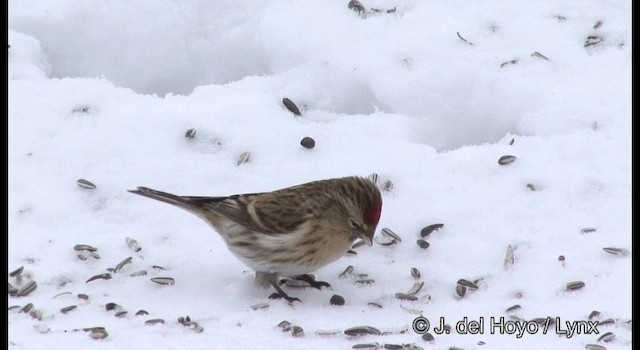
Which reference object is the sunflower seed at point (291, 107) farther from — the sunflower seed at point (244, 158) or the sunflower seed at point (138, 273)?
the sunflower seed at point (138, 273)

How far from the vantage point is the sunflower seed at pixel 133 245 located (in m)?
6.92

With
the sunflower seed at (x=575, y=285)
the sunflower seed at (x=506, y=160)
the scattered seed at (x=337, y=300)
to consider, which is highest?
the sunflower seed at (x=506, y=160)

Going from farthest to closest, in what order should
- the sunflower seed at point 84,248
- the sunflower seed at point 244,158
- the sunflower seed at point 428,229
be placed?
the sunflower seed at point 244,158 < the sunflower seed at point 428,229 < the sunflower seed at point 84,248

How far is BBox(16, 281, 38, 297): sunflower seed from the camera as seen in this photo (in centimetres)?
654

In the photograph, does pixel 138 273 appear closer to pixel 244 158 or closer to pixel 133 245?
pixel 133 245

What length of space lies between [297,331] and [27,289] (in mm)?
1527

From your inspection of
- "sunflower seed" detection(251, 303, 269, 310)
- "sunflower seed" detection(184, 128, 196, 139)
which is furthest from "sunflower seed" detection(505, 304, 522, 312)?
"sunflower seed" detection(184, 128, 196, 139)

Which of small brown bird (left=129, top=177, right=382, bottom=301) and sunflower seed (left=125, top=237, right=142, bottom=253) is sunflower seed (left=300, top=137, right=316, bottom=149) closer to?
small brown bird (left=129, top=177, right=382, bottom=301)

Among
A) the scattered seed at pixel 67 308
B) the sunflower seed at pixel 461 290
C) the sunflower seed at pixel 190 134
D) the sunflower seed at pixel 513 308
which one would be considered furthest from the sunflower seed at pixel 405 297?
the sunflower seed at pixel 190 134

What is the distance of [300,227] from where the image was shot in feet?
21.6

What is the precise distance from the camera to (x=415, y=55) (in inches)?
325

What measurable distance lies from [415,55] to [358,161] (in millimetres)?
1064

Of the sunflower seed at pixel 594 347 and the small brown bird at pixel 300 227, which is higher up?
the small brown bird at pixel 300 227

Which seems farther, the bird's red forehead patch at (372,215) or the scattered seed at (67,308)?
the bird's red forehead patch at (372,215)
